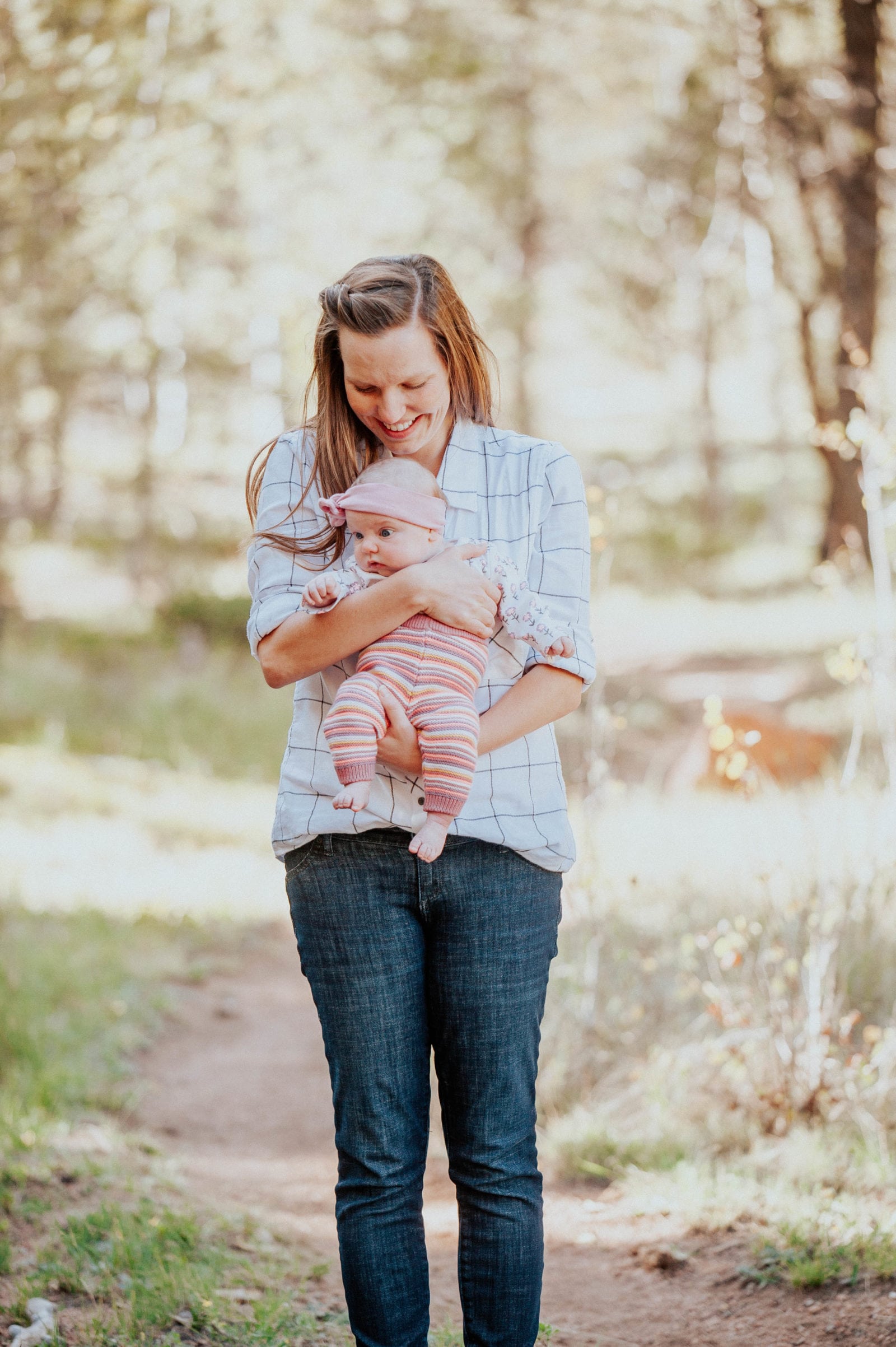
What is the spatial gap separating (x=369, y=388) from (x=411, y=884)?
0.76 meters

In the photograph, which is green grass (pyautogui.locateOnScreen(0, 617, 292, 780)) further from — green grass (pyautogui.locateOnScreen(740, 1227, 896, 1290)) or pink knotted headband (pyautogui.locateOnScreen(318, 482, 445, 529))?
pink knotted headband (pyautogui.locateOnScreen(318, 482, 445, 529))

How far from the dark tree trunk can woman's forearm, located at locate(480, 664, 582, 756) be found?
6702 mm

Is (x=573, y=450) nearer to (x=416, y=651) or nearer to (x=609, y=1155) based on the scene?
(x=609, y=1155)

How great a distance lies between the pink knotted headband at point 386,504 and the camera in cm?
189

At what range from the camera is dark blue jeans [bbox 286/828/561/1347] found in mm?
1911

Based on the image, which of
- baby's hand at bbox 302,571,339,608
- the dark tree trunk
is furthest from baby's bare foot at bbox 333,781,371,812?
the dark tree trunk

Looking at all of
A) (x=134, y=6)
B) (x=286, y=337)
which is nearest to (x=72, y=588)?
(x=286, y=337)

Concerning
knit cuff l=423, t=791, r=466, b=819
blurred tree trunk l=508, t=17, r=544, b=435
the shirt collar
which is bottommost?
knit cuff l=423, t=791, r=466, b=819

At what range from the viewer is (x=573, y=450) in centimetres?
2148

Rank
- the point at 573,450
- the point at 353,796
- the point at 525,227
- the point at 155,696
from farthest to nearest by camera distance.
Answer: the point at 573,450
the point at 525,227
the point at 155,696
the point at 353,796

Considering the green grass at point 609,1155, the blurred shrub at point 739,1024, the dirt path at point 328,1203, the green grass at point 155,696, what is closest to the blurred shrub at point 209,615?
the green grass at point 155,696

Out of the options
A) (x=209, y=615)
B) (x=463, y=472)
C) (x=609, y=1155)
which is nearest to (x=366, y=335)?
(x=463, y=472)

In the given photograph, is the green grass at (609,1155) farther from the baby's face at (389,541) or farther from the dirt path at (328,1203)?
the baby's face at (389,541)

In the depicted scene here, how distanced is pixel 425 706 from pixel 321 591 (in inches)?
9.1
